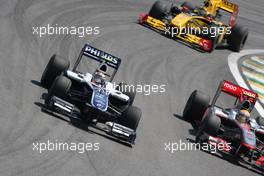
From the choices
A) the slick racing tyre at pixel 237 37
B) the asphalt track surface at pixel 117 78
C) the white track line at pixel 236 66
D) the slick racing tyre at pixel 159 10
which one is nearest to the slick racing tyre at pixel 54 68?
the asphalt track surface at pixel 117 78

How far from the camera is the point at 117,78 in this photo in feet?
72.6

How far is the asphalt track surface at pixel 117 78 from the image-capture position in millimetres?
14601

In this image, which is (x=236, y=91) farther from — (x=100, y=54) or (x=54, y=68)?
(x=54, y=68)

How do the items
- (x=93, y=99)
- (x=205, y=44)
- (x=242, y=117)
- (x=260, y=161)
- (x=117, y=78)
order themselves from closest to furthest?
(x=93, y=99)
(x=260, y=161)
(x=242, y=117)
(x=117, y=78)
(x=205, y=44)

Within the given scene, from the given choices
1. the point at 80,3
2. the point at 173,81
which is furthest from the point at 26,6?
the point at 173,81

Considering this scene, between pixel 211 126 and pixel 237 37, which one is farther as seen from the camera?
pixel 237 37

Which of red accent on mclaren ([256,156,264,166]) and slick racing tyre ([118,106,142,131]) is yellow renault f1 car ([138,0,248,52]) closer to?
red accent on mclaren ([256,156,264,166])

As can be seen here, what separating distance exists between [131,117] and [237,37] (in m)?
15.1

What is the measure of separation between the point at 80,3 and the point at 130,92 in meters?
12.5

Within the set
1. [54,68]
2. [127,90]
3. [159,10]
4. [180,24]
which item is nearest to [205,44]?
[180,24]

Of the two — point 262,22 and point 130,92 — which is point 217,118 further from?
point 262,22

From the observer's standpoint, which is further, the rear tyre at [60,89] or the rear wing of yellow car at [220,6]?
the rear wing of yellow car at [220,6]

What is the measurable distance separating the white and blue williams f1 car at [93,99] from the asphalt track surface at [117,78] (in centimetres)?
39

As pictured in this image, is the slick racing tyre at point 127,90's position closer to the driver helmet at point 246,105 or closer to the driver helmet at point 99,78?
the driver helmet at point 99,78
